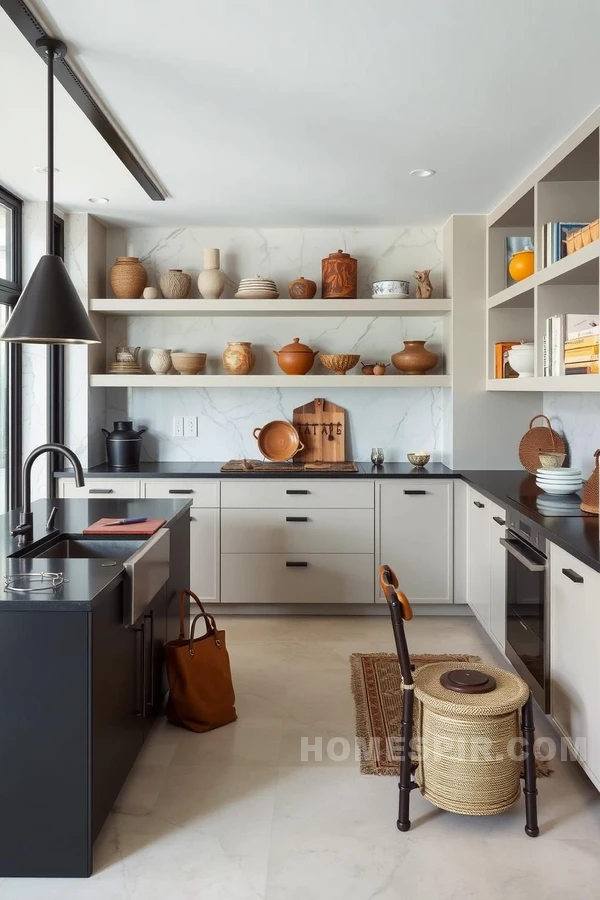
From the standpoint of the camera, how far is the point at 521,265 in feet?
12.7

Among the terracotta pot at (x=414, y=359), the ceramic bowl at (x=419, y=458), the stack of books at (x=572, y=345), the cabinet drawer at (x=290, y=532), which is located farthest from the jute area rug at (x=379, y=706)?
the terracotta pot at (x=414, y=359)

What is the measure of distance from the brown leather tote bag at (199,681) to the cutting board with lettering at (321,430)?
6.66ft

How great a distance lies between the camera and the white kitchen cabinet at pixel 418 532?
4285 mm

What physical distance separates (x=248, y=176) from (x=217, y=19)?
58.8 inches

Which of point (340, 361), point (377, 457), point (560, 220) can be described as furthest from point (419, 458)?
point (560, 220)

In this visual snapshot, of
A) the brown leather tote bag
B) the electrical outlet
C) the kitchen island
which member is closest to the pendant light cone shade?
the kitchen island

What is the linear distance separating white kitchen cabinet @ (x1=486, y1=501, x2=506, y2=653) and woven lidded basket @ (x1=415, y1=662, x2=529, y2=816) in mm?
1193

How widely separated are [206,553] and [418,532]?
Result: 1231mm

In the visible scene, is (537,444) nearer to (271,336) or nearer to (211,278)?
(271,336)

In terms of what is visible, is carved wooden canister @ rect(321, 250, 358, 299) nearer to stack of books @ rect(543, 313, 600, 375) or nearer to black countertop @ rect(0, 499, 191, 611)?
stack of books @ rect(543, 313, 600, 375)

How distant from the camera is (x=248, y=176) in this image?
12.1 ft

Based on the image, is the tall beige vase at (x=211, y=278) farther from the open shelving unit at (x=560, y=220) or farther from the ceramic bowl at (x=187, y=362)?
the open shelving unit at (x=560, y=220)

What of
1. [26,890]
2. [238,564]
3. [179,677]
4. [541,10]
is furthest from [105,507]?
[541,10]

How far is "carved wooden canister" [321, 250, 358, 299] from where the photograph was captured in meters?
4.52
